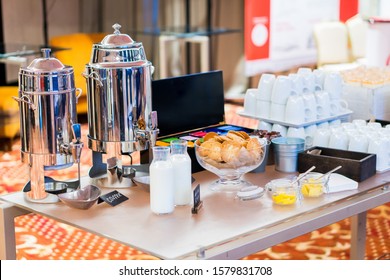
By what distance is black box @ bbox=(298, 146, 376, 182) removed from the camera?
8.47 feet

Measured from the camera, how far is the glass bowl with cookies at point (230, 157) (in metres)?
2.44

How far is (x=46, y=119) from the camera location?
237 cm

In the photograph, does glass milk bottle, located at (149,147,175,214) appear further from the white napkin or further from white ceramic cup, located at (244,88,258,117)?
white ceramic cup, located at (244,88,258,117)

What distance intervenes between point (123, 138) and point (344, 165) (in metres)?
0.78

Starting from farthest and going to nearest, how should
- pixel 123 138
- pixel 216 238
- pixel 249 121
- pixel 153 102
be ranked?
1. pixel 249 121
2. pixel 153 102
3. pixel 123 138
4. pixel 216 238

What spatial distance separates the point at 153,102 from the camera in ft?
9.33

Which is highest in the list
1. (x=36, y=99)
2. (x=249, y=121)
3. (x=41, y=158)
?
(x=36, y=99)

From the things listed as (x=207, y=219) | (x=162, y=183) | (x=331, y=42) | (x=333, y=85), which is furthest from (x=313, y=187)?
(x=331, y=42)

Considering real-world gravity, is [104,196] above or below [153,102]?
below

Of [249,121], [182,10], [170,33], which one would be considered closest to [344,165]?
[249,121]

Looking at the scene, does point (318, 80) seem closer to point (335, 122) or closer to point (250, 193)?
point (335, 122)

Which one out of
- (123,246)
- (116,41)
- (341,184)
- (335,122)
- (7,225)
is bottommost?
(123,246)

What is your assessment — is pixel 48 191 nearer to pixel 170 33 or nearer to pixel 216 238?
pixel 216 238

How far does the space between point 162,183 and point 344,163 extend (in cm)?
72
